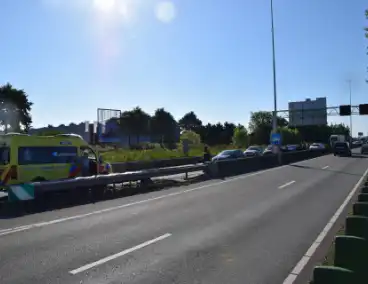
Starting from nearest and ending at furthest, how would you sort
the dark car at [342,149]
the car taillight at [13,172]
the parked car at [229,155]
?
the car taillight at [13,172], the parked car at [229,155], the dark car at [342,149]

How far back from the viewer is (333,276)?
3996mm

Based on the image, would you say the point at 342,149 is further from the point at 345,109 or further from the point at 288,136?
the point at 288,136

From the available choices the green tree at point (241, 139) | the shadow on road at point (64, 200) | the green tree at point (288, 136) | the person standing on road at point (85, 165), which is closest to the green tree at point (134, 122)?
the green tree at point (241, 139)

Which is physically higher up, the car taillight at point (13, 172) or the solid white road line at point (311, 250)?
the car taillight at point (13, 172)

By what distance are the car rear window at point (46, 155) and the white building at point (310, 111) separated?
47.5m

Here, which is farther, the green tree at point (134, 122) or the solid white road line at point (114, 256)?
the green tree at point (134, 122)

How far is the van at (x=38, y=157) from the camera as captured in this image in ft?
43.7

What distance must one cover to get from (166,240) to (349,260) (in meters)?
4.06

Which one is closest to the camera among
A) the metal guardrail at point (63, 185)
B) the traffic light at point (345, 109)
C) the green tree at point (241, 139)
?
the metal guardrail at point (63, 185)

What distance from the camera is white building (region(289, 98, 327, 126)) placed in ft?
191

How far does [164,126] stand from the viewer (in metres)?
94.8

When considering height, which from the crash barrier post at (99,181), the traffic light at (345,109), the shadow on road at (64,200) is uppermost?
the traffic light at (345,109)

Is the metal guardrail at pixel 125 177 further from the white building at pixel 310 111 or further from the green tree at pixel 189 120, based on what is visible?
the green tree at pixel 189 120

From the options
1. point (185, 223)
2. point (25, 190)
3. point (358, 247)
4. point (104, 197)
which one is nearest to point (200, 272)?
point (358, 247)
